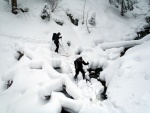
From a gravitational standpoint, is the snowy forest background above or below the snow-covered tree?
below

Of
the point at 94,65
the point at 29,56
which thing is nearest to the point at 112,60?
the point at 94,65

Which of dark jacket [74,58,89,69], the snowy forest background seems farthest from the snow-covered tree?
dark jacket [74,58,89,69]

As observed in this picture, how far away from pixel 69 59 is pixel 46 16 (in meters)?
4.52

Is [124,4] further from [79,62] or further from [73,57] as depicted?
[79,62]

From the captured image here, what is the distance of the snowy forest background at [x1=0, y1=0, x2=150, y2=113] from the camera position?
7.12 meters

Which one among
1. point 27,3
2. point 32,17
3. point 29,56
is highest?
point 27,3

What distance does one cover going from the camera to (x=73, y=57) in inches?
481

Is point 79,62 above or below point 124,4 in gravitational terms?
below

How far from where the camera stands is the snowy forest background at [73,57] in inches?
280

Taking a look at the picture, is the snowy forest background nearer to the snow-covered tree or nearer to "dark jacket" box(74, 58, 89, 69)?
the snow-covered tree

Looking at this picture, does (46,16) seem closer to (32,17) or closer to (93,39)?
(32,17)

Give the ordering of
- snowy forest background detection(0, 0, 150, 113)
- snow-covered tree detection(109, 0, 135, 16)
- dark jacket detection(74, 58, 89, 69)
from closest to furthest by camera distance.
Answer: snowy forest background detection(0, 0, 150, 113)
dark jacket detection(74, 58, 89, 69)
snow-covered tree detection(109, 0, 135, 16)

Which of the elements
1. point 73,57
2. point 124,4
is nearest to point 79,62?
point 73,57

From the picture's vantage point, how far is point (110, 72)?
9.92 m
